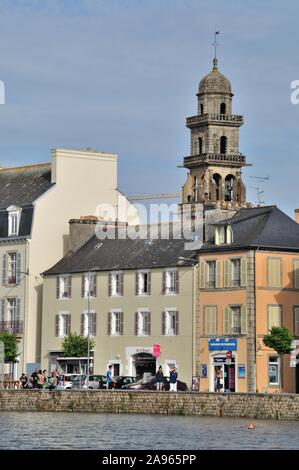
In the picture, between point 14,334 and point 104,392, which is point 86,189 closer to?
point 14,334

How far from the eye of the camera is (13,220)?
119938 millimetres

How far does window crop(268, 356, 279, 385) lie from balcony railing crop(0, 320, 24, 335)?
2113 centimetres

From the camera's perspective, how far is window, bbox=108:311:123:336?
112438mm

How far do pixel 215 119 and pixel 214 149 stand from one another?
312 cm

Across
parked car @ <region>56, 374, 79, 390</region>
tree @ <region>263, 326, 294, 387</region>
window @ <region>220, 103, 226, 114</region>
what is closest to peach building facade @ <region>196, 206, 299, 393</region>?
tree @ <region>263, 326, 294, 387</region>

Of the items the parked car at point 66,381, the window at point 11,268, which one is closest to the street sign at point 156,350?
the parked car at point 66,381

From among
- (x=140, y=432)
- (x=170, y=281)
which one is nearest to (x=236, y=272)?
(x=170, y=281)

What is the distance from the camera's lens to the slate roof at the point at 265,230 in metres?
105

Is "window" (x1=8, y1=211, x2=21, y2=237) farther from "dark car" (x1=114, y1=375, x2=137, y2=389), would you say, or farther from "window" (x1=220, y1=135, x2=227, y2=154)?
"window" (x1=220, y1=135, x2=227, y2=154)

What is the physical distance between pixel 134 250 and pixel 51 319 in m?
7.70

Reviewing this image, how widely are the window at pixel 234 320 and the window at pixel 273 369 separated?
2429 millimetres

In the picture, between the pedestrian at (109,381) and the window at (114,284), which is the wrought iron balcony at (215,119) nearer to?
the window at (114,284)

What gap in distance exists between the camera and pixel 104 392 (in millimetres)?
90438
